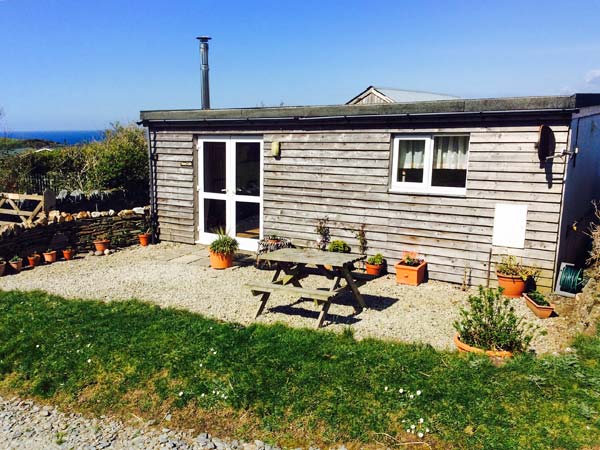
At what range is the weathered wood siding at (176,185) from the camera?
11.0 meters

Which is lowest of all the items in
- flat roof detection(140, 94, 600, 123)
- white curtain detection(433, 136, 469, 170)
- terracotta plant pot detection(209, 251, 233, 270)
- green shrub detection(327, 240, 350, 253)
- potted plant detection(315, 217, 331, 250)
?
terracotta plant pot detection(209, 251, 233, 270)

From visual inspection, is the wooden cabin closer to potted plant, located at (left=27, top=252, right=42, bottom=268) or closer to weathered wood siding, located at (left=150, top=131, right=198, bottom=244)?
weathered wood siding, located at (left=150, top=131, right=198, bottom=244)

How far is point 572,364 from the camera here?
4.68 meters

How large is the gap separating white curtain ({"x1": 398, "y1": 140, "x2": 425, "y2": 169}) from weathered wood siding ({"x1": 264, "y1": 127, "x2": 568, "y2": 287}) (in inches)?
8.9

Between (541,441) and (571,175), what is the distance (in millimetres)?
5464

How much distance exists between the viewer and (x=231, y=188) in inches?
419

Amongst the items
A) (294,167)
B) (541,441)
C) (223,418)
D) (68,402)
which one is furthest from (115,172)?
(541,441)

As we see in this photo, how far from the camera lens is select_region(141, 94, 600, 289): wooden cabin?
756cm

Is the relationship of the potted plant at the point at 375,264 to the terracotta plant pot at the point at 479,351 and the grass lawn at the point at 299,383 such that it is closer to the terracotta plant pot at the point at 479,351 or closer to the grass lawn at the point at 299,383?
the grass lawn at the point at 299,383

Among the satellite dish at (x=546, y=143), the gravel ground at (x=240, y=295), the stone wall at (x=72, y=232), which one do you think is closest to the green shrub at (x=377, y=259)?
the gravel ground at (x=240, y=295)

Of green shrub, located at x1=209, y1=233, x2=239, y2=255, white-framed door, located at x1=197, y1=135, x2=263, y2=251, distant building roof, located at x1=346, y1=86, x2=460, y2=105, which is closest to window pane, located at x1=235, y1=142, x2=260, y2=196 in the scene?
white-framed door, located at x1=197, y1=135, x2=263, y2=251

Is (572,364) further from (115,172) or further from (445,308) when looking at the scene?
(115,172)

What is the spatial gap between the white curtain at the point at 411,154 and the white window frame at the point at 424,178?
0.06 m

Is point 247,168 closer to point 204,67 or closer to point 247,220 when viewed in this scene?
point 247,220
